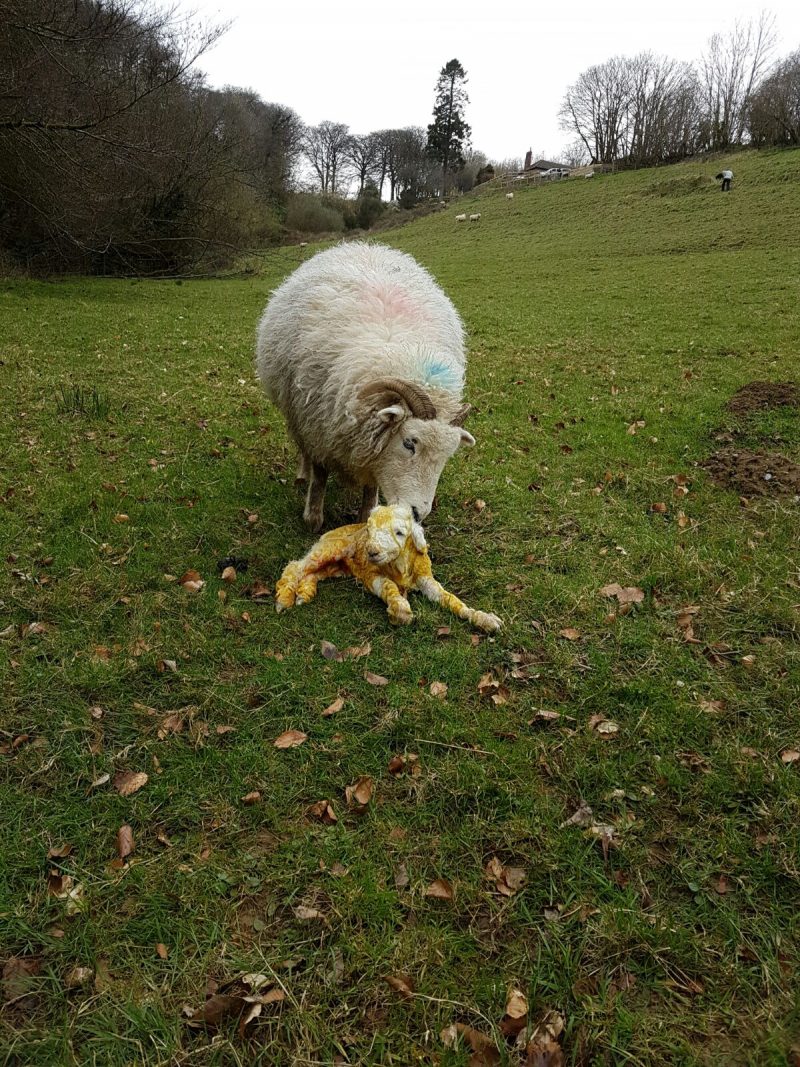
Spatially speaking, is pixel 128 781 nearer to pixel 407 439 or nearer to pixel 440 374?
pixel 407 439

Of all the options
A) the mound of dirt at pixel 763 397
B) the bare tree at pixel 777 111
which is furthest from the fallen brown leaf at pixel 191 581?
the bare tree at pixel 777 111

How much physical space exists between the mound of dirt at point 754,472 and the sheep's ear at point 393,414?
4199mm

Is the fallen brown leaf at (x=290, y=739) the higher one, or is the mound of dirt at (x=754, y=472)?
the mound of dirt at (x=754, y=472)

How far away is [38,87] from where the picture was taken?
1484cm

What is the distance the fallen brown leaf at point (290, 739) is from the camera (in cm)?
359

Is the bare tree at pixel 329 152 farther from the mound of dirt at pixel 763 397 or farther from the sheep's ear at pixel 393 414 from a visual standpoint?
the sheep's ear at pixel 393 414

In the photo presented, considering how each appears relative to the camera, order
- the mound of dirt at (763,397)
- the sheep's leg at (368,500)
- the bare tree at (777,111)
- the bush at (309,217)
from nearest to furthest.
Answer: the sheep's leg at (368,500) → the mound of dirt at (763,397) → the bare tree at (777,111) → the bush at (309,217)

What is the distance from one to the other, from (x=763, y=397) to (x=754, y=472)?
283cm

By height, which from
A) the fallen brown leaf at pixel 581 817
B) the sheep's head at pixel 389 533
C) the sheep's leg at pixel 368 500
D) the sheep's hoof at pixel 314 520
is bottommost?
the fallen brown leaf at pixel 581 817

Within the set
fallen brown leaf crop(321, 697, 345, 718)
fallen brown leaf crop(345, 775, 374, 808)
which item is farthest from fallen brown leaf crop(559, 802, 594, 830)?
fallen brown leaf crop(321, 697, 345, 718)

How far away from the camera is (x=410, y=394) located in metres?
4.64

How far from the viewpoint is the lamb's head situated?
15.3 ft

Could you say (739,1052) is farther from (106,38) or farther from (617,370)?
(106,38)

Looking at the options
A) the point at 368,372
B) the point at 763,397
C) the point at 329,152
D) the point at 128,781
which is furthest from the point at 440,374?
the point at 329,152
